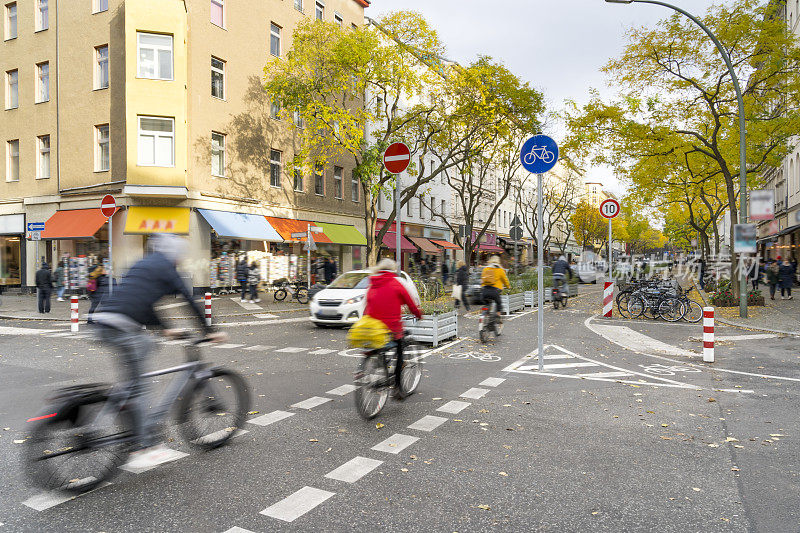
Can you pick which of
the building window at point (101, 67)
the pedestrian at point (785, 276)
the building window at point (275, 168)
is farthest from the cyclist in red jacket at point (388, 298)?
the building window at point (275, 168)

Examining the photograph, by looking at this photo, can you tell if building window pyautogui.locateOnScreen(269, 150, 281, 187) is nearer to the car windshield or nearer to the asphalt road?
the car windshield

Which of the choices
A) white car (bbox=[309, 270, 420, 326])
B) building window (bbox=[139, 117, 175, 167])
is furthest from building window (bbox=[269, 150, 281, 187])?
white car (bbox=[309, 270, 420, 326])

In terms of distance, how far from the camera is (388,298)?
577 centimetres

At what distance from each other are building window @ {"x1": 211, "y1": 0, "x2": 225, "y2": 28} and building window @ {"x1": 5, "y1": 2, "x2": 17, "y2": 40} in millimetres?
10439

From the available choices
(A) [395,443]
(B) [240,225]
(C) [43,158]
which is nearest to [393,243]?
(B) [240,225]

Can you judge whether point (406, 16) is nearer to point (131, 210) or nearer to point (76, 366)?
point (131, 210)

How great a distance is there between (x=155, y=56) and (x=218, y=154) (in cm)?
446

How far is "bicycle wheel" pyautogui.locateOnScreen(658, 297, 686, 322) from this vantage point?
15156 mm

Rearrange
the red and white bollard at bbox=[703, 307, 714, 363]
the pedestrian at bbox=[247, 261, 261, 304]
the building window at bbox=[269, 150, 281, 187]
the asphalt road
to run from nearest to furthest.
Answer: the asphalt road, the red and white bollard at bbox=[703, 307, 714, 363], the pedestrian at bbox=[247, 261, 261, 304], the building window at bbox=[269, 150, 281, 187]

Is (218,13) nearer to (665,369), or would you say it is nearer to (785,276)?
(665,369)

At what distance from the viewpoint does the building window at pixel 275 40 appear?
2718 cm

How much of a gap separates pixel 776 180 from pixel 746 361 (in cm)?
3886

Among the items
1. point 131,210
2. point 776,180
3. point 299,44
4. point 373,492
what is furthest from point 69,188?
point 776,180

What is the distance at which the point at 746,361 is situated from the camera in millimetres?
9211
